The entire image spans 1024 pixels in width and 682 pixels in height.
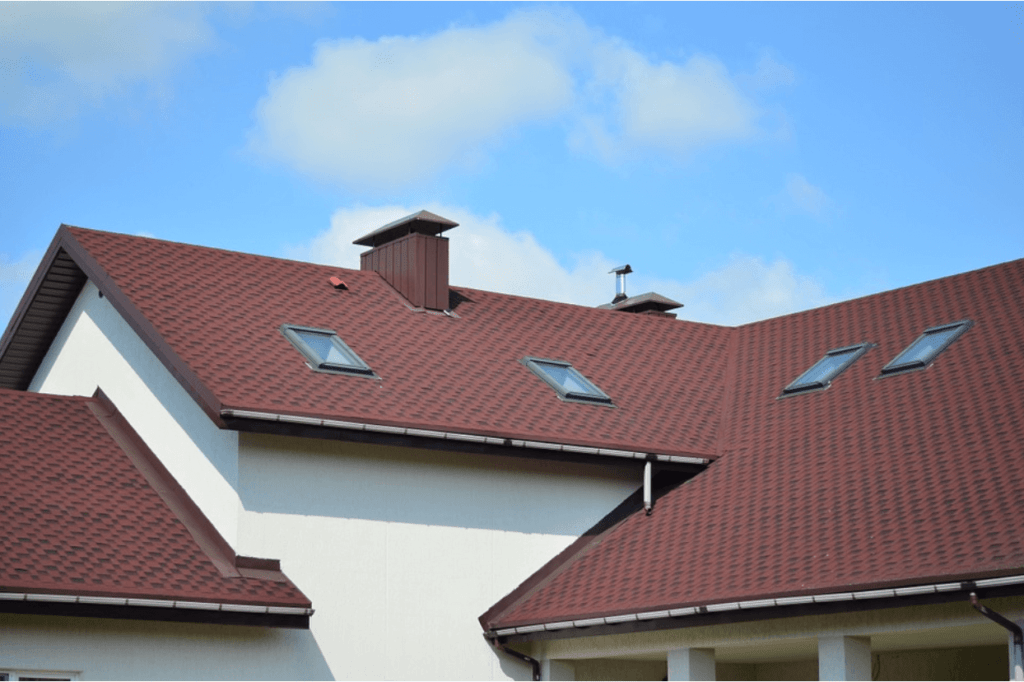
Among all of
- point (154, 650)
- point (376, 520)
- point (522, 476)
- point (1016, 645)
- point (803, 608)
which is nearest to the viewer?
point (1016, 645)

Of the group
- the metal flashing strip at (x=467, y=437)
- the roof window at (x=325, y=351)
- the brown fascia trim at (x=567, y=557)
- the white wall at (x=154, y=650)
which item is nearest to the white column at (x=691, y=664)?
the brown fascia trim at (x=567, y=557)

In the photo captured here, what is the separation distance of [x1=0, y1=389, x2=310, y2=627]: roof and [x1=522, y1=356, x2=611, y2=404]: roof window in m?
5.60

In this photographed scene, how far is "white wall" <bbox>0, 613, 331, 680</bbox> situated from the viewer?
15070 mm

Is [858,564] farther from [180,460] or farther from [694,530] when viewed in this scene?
[180,460]

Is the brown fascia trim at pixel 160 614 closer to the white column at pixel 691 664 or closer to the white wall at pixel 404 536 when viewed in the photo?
the white wall at pixel 404 536

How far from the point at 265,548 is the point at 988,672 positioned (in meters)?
9.09

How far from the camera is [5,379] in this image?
23.4 m

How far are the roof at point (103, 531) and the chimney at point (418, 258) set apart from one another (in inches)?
212

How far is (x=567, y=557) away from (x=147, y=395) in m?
6.19

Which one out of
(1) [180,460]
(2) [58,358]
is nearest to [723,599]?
(1) [180,460]

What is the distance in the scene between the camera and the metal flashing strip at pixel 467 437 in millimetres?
17094

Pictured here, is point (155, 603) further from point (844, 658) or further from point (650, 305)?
point (650, 305)

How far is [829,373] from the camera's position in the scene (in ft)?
68.6

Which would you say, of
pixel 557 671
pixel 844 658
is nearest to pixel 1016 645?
pixel 844 658
